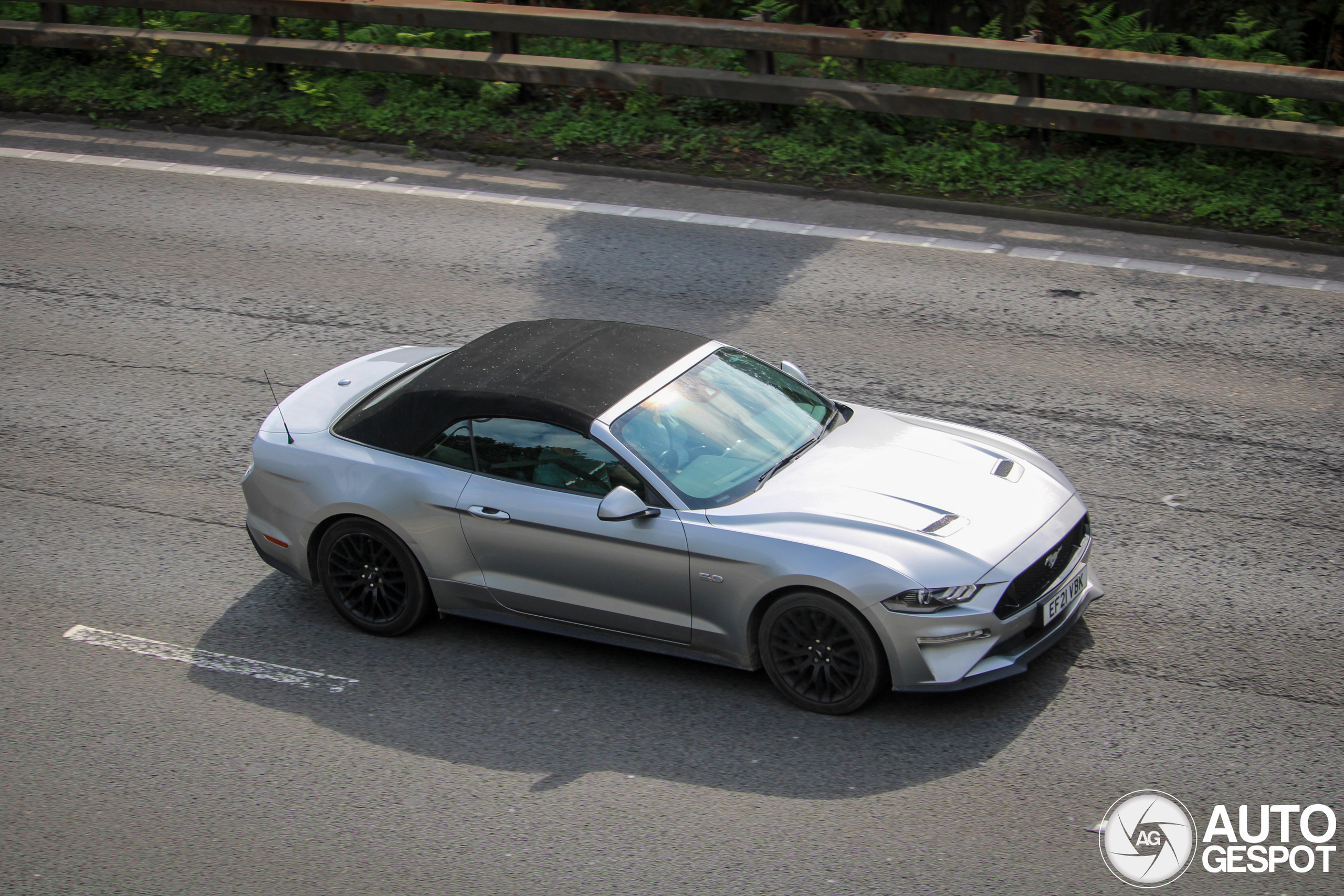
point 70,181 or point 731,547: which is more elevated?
point 70,181

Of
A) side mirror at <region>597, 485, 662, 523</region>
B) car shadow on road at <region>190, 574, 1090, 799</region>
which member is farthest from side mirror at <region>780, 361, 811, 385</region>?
car shadow on road at <region>190, 574, 1090, 799</region>

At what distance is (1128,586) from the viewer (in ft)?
21.8

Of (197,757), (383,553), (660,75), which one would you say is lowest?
(197,757)

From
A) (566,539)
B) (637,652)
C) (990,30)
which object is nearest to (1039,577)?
(637,652)

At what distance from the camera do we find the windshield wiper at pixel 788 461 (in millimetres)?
6117

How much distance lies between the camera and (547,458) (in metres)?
6.18

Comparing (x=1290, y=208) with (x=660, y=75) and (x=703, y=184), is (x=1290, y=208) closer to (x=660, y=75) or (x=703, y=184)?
(x=703, y=184)

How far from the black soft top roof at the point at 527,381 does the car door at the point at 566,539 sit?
11 cm

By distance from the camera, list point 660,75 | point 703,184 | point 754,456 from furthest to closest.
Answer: point 660,75
point 703,184
point 754,456

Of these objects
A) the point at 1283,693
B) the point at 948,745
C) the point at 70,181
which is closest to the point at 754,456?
the point at 948,745

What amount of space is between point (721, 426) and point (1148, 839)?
2.62 m

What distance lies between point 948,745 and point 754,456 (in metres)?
1.62

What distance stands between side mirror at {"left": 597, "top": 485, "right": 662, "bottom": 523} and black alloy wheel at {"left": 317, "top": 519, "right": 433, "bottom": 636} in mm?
1205

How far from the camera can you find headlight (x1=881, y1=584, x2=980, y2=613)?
544 cm
